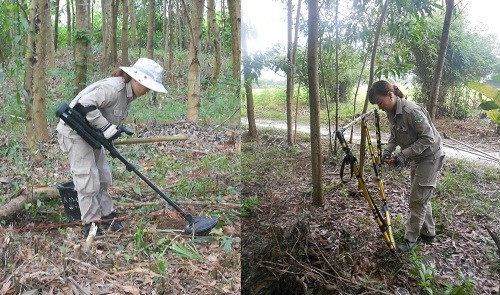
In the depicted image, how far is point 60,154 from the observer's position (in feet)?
6.03

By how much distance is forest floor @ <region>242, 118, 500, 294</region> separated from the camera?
37.2 inches

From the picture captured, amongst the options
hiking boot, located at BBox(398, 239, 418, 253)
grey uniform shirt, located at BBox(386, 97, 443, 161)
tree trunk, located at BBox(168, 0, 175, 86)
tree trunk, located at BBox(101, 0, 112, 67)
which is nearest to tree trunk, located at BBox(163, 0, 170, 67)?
tree trunk, located at BBox(168, 0, 175, 86)

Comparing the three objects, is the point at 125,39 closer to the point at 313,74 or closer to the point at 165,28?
the point at 165,28

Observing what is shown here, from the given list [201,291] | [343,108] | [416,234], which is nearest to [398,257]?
[416,234]

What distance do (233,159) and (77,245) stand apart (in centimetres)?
71

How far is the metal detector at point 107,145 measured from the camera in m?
1.57

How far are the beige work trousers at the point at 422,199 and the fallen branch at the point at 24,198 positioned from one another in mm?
1460

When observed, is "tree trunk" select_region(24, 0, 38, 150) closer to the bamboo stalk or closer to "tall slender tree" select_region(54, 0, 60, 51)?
"tall slender tree" select_region(54, 0, 60, 51)

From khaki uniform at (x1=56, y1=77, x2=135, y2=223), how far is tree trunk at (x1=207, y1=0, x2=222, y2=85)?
34 centimetres

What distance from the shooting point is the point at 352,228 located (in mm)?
1080

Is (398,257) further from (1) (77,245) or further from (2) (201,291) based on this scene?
(1) (77,245)

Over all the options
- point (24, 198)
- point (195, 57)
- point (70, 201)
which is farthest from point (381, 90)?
point (24, 198)

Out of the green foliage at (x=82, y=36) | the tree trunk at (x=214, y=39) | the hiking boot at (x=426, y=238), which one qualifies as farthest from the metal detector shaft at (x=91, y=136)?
the hiking boot at (x=426, y=238)

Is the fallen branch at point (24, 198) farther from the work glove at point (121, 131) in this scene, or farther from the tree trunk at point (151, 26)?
the tree trunk at point (151, 26)
